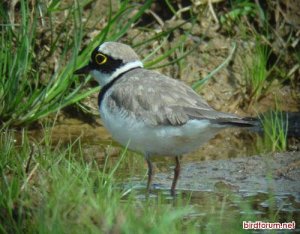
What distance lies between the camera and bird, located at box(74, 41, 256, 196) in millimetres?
6633

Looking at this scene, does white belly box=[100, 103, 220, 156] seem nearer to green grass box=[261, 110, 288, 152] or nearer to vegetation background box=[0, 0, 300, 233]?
vegetation background box=[0, 0, 300, 233]

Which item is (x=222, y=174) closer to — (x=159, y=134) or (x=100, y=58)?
(x=159, y=134)

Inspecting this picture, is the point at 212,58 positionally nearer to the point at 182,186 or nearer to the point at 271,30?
the point at 271,30

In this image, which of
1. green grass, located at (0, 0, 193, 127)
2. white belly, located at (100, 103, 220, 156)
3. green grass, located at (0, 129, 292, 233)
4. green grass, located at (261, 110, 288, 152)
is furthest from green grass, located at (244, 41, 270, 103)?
green grass, located at (0, 129, 292, 233)

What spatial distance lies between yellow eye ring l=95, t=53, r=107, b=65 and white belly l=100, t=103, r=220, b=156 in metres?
0.67

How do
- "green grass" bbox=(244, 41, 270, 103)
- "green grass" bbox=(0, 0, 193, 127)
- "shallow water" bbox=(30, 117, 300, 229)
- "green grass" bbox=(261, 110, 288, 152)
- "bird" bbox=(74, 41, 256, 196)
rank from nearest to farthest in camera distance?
1. "shallow water" bbox=(30, 117, 300, 229)
2. "bird" bbox=(74, 41, 256, 196)
3. "green grass" bbox=(261, 110, 288, 152)
4. "green grass" bbox=(0, 0, 193, 127)
5. "green grass" bbox=(244, 41, 270, 103)

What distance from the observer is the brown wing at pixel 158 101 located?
666cm

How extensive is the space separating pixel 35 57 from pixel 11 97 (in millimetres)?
799

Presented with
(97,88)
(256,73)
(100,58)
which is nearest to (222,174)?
(100,58)

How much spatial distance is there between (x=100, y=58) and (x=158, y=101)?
101cm

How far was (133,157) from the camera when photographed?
26.7ft

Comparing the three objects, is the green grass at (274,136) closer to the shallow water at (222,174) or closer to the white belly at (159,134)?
the shallow water at (222,174)

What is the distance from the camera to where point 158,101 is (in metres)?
6.84

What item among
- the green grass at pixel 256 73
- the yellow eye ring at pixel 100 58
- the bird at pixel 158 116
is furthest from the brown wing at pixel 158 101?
the green grass at pixel 256 73
